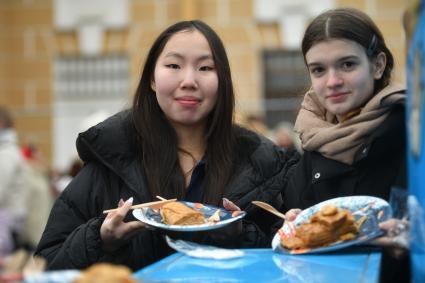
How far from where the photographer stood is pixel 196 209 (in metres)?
2.36

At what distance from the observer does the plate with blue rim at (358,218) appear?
190cm

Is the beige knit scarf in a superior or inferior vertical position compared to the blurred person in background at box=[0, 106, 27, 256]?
superior

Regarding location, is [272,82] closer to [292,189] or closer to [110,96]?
[110,96]

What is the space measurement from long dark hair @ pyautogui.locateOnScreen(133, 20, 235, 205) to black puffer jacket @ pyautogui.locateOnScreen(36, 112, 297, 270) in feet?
0.14

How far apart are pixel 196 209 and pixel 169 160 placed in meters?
0.41

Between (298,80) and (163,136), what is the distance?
33.9 feet

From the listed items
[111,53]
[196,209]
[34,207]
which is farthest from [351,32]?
[111,53]

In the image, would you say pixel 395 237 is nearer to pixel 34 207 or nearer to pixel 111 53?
pixel 34 207

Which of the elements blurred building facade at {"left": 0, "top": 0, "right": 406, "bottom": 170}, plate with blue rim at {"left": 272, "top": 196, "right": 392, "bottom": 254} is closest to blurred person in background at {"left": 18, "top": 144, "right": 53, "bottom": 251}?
plate with blue rim at {"left": 272, "top": 196, "right": 392, "bottom": 254}

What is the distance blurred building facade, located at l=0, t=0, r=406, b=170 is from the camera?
1283cm

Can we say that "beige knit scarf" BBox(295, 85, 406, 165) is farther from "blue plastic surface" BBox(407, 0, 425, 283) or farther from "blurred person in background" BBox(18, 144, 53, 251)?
"blurred person in background" BBox(18, 144, 53, 251)

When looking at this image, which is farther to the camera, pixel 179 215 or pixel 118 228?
pixel 118 228


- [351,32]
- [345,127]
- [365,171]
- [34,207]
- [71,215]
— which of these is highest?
[351,32]

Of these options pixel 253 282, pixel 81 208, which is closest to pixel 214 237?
pixel 81 208
